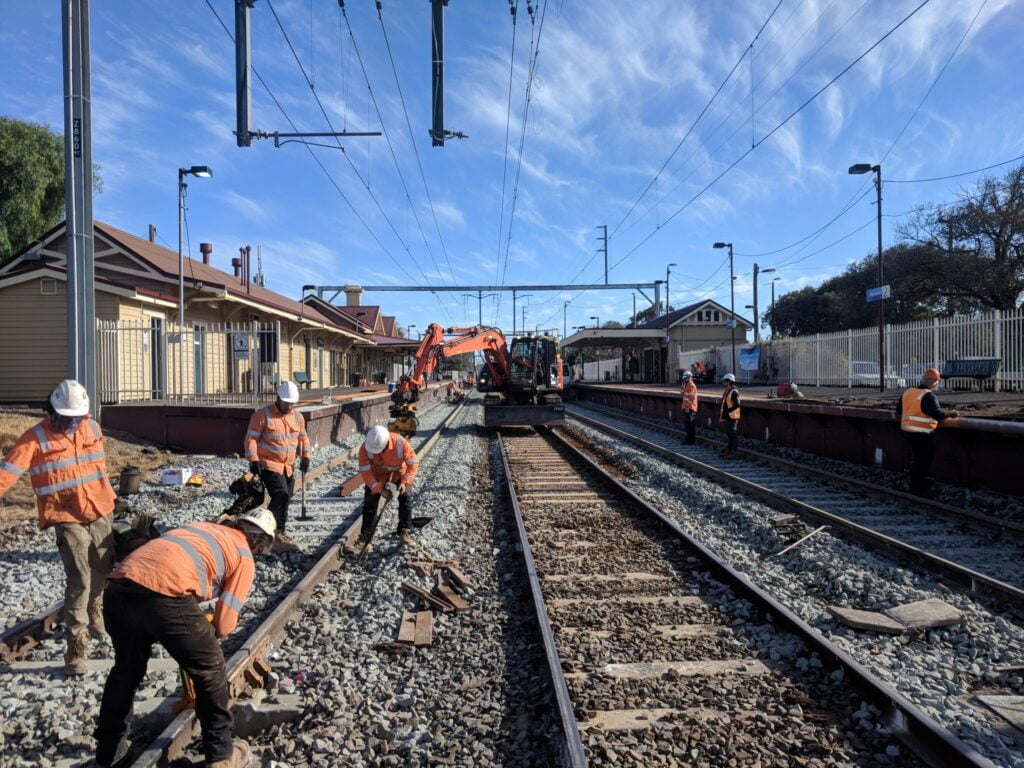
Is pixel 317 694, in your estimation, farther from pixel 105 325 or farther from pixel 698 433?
pixel 698 433

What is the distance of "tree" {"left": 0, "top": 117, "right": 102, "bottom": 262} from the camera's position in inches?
1150

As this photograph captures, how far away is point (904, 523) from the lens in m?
8.34

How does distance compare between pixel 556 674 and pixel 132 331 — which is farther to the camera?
pixel 132 331

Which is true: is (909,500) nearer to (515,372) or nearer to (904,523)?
(904,523)

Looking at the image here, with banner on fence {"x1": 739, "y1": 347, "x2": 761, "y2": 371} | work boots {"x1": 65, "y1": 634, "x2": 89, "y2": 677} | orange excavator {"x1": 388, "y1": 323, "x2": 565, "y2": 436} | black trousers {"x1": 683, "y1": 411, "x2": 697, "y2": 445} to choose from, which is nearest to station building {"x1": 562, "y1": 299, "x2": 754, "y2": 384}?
banner on fence {"x1": 739, "y1": 347, "x2": 761, "y2": 371}

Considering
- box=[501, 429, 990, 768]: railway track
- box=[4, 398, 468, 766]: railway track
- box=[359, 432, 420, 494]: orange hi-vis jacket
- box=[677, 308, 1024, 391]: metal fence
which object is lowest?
box=[501, 429, 990, 768]: railway track

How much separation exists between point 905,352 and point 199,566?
857 inches

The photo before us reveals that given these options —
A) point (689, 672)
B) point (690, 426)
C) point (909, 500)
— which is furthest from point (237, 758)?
point (690, 426)

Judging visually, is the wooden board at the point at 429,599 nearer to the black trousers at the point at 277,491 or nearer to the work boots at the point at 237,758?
the black trousers at the point at 277,491

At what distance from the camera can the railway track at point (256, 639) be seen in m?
3.46

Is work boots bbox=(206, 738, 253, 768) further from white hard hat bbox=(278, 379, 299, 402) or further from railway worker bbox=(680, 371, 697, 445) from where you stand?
railway worker bbox=(680, 371, 697, 445)

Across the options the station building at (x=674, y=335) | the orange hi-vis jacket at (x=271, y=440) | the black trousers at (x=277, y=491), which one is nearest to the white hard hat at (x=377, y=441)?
the orange hi-vis jacket at (x=271, y=440)

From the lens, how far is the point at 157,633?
3066 mm

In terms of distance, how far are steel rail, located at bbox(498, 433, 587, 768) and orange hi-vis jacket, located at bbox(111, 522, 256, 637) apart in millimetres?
1708
